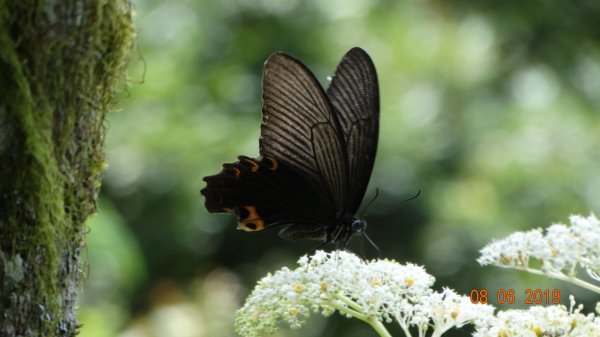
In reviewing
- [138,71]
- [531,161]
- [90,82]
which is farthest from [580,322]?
[138,71]

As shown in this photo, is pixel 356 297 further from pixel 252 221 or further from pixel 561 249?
pixel 252 221

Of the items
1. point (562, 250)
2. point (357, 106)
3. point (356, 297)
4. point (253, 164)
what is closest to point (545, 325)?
point (562, 250)

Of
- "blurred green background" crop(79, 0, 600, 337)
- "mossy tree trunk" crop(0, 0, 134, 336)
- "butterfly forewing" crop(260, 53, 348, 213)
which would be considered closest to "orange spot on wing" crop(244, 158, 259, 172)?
"butterfly forewing" crop(260, 53, 348, 213)

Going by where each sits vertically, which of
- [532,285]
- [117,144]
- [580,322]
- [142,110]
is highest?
[142,110]

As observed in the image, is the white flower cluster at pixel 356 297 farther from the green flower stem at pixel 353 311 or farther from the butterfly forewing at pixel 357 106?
the butterfly forewing at pixel 357 106

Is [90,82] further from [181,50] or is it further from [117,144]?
[181,50]

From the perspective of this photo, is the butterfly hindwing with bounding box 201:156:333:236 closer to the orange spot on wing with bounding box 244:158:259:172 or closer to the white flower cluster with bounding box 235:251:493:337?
the orange spot on wing with bounding box 244:158:259:172

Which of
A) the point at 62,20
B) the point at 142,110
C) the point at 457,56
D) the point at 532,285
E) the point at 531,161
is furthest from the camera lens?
the point at 457,56

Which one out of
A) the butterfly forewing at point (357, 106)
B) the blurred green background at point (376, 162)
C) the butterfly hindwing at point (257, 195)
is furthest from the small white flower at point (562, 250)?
the blurred green background at point (376, 162)
